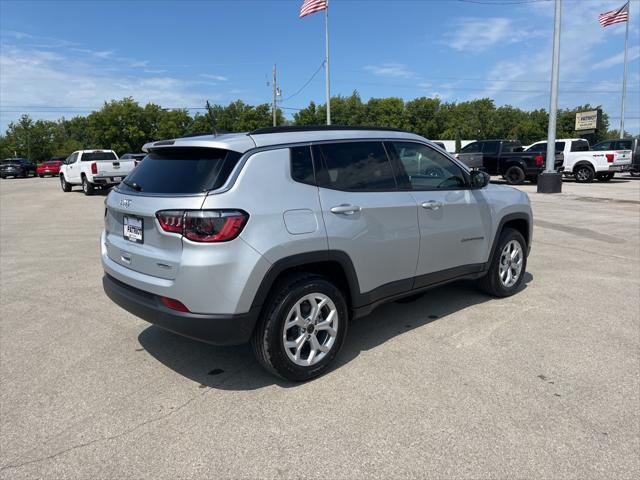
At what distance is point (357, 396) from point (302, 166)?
5.32ft

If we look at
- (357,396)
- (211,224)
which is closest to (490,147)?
(357,396)

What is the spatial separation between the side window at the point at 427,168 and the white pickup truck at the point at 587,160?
1974 centimetres

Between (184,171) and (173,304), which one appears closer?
(173,304)

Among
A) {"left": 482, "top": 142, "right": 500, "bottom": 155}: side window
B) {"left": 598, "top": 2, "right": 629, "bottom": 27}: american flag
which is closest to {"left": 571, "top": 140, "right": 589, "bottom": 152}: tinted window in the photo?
{"left": 482, "top": 142, "right": 500, "bottom": 155}: side window

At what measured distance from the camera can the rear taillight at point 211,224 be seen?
9.91 ft

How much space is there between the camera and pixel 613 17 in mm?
27797

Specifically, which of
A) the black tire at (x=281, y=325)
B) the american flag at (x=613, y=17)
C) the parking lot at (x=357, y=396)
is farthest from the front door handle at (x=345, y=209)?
the american flag at (x=613, y=17)

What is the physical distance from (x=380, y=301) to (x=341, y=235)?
767 mm

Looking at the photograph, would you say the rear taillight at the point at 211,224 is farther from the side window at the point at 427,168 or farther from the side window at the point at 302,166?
the side window at the point at 427,168

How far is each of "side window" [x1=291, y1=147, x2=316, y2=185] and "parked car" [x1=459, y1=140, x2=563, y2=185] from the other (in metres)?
18.9

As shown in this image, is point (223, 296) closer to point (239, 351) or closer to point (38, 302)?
point (239, 351)

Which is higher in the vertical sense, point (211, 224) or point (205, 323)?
point (211, 224)

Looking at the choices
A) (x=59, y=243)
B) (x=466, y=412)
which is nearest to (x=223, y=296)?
(x=466, y=412)

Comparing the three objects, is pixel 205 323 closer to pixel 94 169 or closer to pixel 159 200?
pixel 159 200
